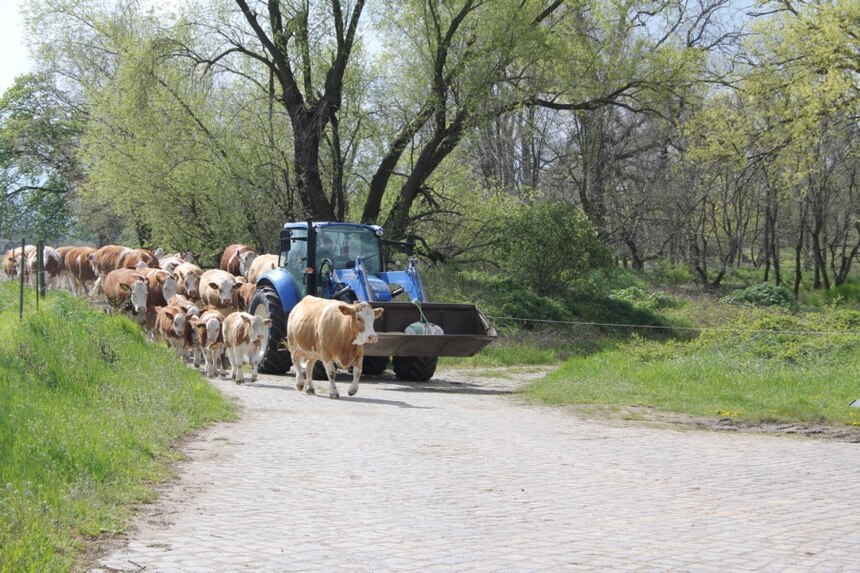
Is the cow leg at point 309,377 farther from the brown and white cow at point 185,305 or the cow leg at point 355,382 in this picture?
the brown and white cow at point 185,305

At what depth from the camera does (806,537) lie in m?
7.67

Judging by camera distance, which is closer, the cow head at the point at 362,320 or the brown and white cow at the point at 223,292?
the cow head at the point at 362,320

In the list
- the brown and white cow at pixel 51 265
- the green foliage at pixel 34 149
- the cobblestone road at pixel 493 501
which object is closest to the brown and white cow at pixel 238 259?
the brown and white cow at pixel 51 265

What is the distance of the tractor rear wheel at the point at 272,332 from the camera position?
2173cm

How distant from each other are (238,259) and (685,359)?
1353 centimetres

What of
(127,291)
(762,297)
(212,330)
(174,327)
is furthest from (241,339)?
(762,297)

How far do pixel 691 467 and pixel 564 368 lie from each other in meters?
10.8

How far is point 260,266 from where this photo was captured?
1044 inches

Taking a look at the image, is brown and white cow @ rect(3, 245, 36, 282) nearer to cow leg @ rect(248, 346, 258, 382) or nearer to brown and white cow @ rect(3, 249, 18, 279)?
brown and white cow @ rect(3, 249, 18, 279)

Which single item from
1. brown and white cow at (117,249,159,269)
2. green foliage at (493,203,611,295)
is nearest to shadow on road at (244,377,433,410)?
brown and white cow at (117,249,159,269)

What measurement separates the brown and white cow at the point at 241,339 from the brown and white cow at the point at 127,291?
420 centimetres

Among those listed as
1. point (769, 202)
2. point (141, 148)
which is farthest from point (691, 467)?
point (769, 202)

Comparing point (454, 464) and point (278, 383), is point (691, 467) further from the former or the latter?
point (278, 383)

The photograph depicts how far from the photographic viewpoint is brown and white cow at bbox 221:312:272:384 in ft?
66.0
